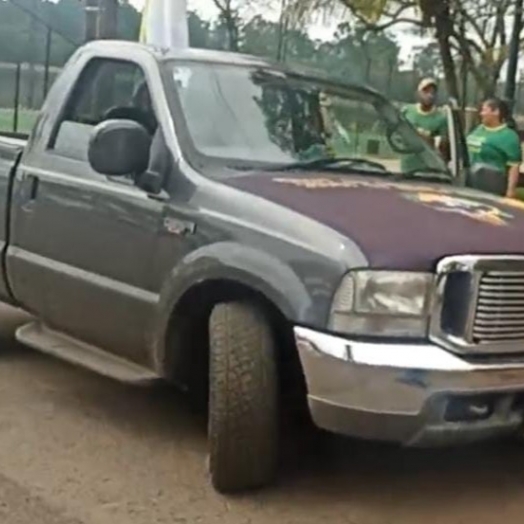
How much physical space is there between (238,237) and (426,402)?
103 cm

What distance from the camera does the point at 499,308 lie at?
14.2 feet

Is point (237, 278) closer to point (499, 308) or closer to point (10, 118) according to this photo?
point (499, 308)

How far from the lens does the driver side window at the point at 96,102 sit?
221 inches

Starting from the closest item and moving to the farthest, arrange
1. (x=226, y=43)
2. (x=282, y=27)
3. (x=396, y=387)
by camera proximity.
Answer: (x=396, y=387), (x=226, y=43), (x=282, y=27)

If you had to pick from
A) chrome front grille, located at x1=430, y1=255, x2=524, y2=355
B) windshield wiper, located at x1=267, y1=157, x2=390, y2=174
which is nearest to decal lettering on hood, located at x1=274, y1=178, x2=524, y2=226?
windshield wiper, located at x1=267, y1=157, x2=390, y2=174

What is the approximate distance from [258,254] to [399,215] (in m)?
0.60

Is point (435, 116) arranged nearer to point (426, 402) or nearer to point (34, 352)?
point (34, 352)

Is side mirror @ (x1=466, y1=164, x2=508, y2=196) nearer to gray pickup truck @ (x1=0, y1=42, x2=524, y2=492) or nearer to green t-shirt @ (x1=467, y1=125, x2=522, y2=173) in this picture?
gray pickup truck @ (x1=0, y1=42, x2=524, y2=492)

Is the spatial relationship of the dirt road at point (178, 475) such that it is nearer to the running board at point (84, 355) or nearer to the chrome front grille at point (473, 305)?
the running board at point (84, 355)

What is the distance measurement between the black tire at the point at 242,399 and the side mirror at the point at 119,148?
909mm

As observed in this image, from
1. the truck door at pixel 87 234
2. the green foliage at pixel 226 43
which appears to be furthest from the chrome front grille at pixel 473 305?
the green foliage at pixel 226 43

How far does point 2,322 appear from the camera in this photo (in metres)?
7.25

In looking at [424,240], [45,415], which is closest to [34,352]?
[45,415]

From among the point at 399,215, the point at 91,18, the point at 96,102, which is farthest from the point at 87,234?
the point at 91,18
